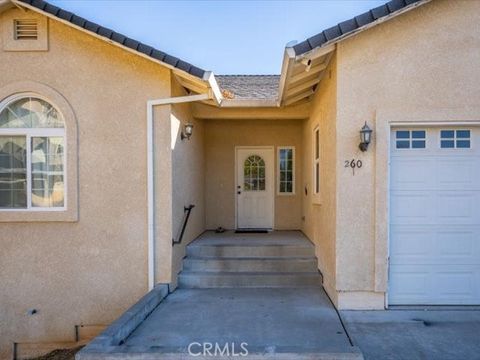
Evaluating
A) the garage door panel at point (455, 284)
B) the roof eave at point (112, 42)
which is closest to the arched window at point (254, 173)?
the roof eave at point (112, 42)

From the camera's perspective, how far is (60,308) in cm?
637

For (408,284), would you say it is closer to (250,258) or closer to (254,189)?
(250,258)

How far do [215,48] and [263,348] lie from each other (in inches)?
467

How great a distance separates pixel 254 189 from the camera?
1031cm

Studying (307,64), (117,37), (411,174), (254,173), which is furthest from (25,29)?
(411,174)

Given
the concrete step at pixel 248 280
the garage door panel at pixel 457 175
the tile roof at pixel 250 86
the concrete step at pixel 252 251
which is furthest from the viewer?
the tile roof at pixel 250 86

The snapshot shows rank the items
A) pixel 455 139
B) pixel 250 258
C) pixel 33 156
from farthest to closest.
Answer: pixel 250 258
pixel 33 156
pixel 455 139

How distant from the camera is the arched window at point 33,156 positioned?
252 inches

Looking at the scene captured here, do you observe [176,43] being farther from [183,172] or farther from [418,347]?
[418,347]

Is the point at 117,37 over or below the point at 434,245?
over

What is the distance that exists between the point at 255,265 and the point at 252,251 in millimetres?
419

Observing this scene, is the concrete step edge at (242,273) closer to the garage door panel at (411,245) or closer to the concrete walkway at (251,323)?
the concrete walkway at (251,323)

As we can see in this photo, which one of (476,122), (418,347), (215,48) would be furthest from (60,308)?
(215,48)

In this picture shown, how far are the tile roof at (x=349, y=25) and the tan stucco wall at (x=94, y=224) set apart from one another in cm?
265
